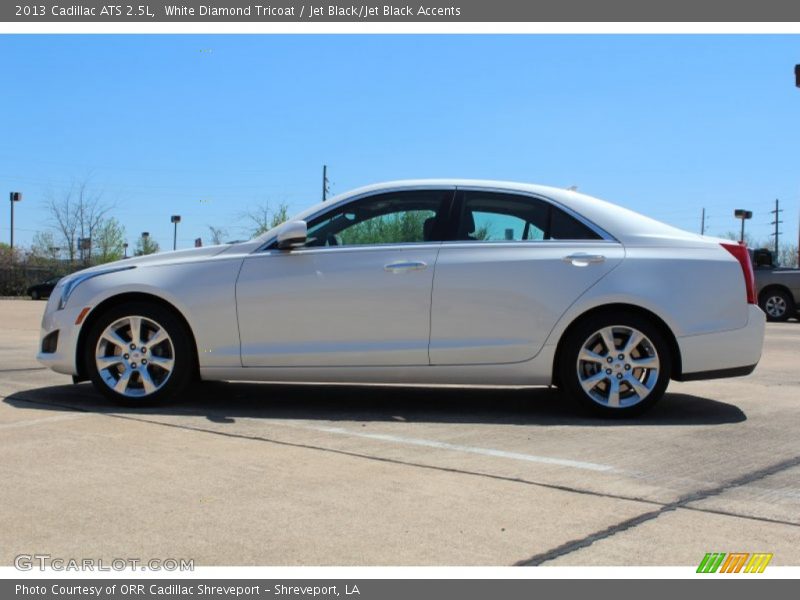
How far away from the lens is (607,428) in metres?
5.57

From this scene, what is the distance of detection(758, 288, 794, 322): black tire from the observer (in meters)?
19.2

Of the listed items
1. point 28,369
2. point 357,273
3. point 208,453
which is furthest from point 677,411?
point 28,369

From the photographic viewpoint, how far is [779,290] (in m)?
19.3

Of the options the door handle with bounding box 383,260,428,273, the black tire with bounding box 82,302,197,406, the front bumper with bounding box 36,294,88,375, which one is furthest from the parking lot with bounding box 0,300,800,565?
the door handle with bounding box 383,260,428,273

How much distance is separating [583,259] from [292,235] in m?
1.97

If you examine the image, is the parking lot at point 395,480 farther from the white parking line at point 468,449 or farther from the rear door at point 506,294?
the rear door at point 506,294

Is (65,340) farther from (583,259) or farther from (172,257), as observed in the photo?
(583,259)

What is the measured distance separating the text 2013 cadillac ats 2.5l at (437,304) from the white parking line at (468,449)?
642 millimetres

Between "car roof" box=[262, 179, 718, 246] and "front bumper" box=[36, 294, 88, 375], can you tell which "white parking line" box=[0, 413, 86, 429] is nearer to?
"front bumper" box=[36, 294, 88, 375]

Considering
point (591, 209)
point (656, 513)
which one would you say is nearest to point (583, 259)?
point (591, 209)

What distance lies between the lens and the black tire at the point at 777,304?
63.2ft

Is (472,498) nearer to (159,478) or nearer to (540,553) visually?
(540,553)
